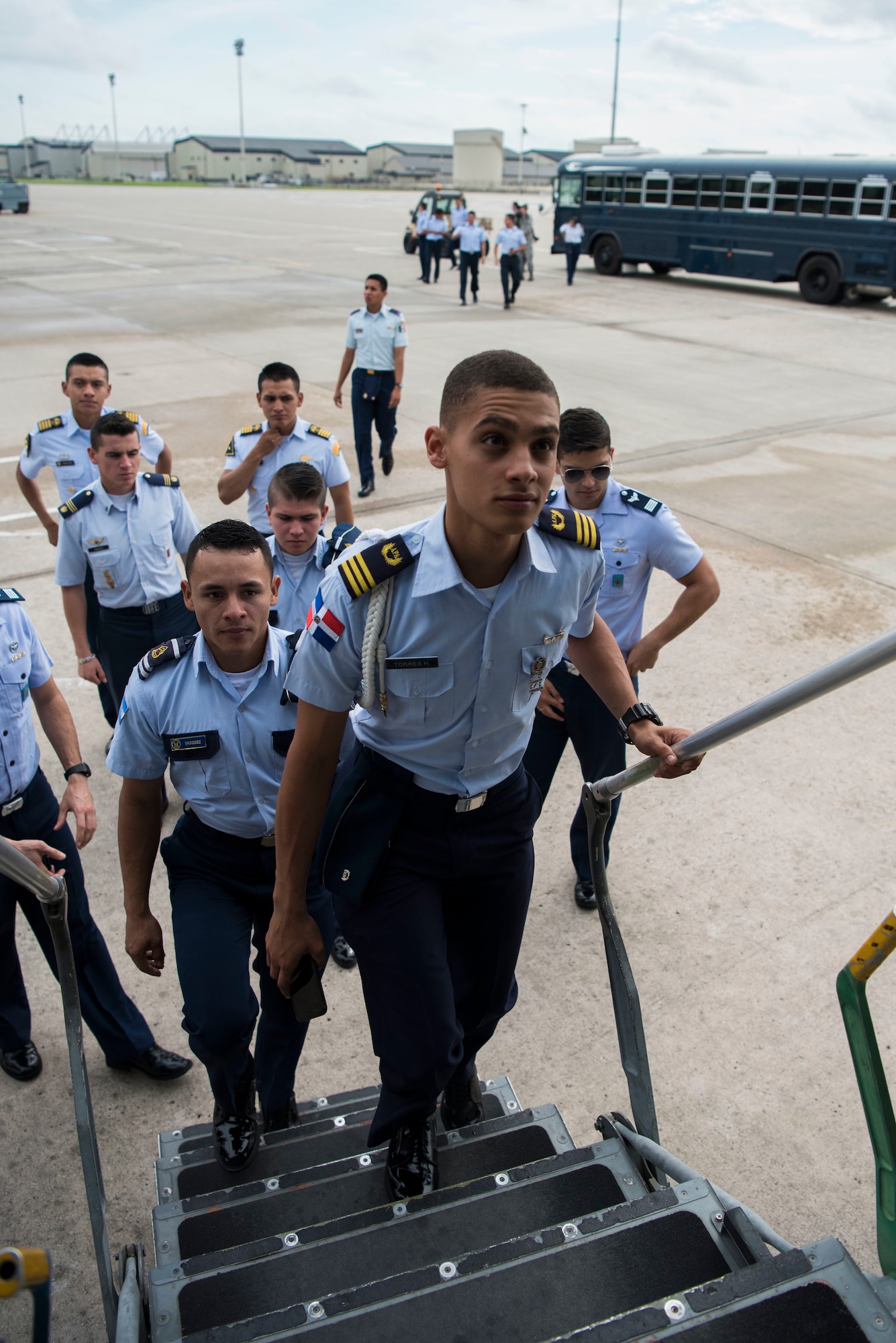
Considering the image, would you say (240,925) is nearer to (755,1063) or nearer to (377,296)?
(755,1063)

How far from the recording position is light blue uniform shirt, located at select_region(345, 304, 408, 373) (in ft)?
27.9

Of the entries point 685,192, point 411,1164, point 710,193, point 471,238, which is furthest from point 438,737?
point 685,192

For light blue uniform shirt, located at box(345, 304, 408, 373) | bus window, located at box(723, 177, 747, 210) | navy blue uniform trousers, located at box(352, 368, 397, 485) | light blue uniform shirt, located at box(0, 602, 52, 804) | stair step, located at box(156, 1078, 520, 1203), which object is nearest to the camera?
stair step, located at box(156, 1078, 520, 1203)

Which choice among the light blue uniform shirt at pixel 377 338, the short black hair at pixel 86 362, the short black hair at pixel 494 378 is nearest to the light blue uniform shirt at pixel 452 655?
the short black hair at pixel 494 378

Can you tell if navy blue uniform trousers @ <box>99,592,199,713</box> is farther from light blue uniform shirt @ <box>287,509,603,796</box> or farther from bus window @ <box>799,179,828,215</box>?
bus window @ <box>799,179,828,215</box>

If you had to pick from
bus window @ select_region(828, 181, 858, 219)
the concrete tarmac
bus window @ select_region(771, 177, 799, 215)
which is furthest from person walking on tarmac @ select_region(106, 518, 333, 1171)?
bus window @ select_region(771, 177, 799, 215)

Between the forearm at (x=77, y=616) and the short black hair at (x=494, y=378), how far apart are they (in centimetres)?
282

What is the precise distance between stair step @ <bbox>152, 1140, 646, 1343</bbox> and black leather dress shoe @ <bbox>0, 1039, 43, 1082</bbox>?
4.41 feet

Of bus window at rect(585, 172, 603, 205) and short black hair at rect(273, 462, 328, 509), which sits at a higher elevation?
bus window at rect(585, 172, 603, 205)

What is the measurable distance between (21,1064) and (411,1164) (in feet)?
4.98

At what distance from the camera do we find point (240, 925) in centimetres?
262

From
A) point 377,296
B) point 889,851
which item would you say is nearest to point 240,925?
point 889,851

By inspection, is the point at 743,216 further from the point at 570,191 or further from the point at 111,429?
the point at 111,429

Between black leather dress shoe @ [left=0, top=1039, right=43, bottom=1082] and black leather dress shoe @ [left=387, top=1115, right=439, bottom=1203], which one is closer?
black leather dress shoe @ [left=387, top=1115, right=439, bottom=1203]
